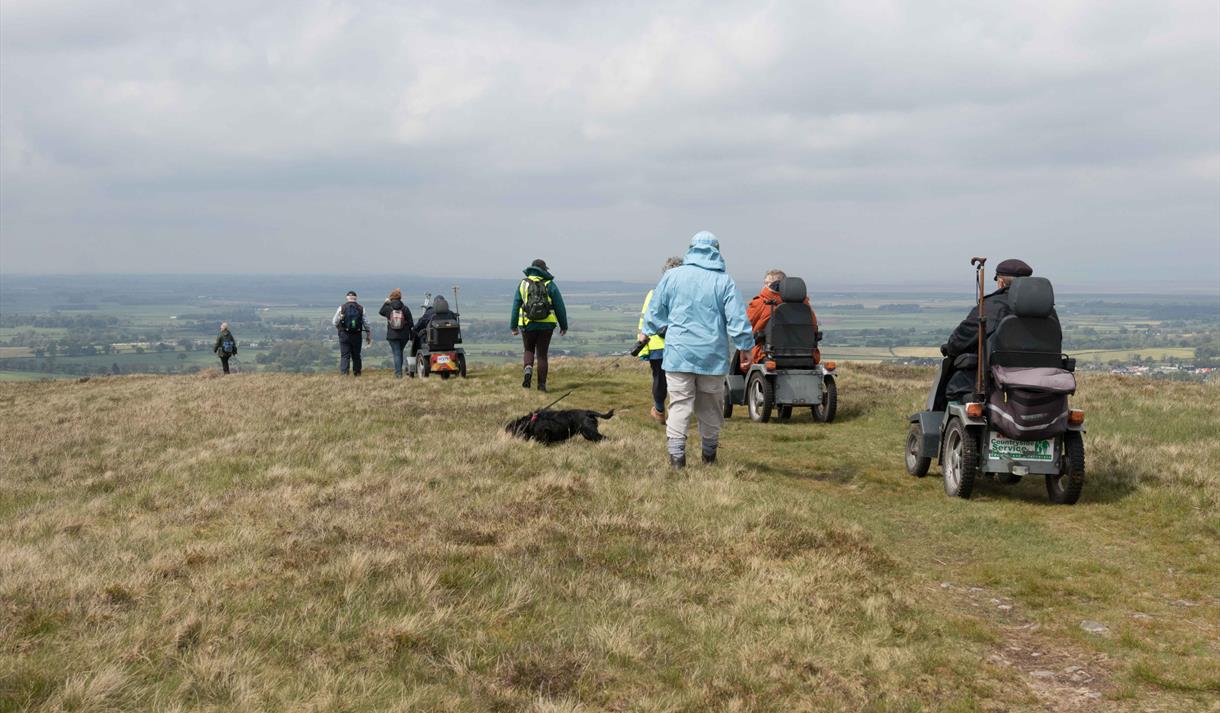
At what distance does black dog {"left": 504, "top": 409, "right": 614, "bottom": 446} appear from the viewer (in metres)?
11.7

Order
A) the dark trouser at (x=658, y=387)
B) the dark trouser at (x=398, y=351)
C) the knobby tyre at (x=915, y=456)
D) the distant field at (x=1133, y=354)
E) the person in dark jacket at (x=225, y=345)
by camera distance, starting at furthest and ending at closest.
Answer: the distant field at (x=1133, y=354)
the person in dark jacket at (x=225, y=345)
the dark trouser at (x=398, y=351)
the dark trouser at (x=658, y=387)
the knobby tyre at (x=915, y=456)

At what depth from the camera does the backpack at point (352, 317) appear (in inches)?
888

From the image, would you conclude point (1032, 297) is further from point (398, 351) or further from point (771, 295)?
point (398, 351)

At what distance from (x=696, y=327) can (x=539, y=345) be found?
28.3ft

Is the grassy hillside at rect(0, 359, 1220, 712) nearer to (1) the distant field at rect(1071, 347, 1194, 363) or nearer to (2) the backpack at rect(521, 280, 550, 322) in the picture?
(2) the backpack at rect(521, 280, 550, 322)

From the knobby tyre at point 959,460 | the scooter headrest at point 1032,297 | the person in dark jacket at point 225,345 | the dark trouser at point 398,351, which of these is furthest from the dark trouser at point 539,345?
the person in dark jacket at point 225,345

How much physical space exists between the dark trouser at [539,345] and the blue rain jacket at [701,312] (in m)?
7.88

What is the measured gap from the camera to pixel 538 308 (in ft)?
55.4

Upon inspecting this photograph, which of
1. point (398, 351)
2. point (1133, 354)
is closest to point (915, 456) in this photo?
point (398, 351)

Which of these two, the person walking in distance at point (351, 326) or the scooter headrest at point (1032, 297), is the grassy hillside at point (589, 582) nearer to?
the scooter headrest at point (1032, 297)

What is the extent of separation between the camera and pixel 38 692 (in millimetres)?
4051

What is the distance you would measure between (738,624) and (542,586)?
4.14ft

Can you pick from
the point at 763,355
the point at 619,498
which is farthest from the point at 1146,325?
the point at 619,498

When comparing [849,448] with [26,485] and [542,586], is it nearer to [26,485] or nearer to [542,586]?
[542,586]
